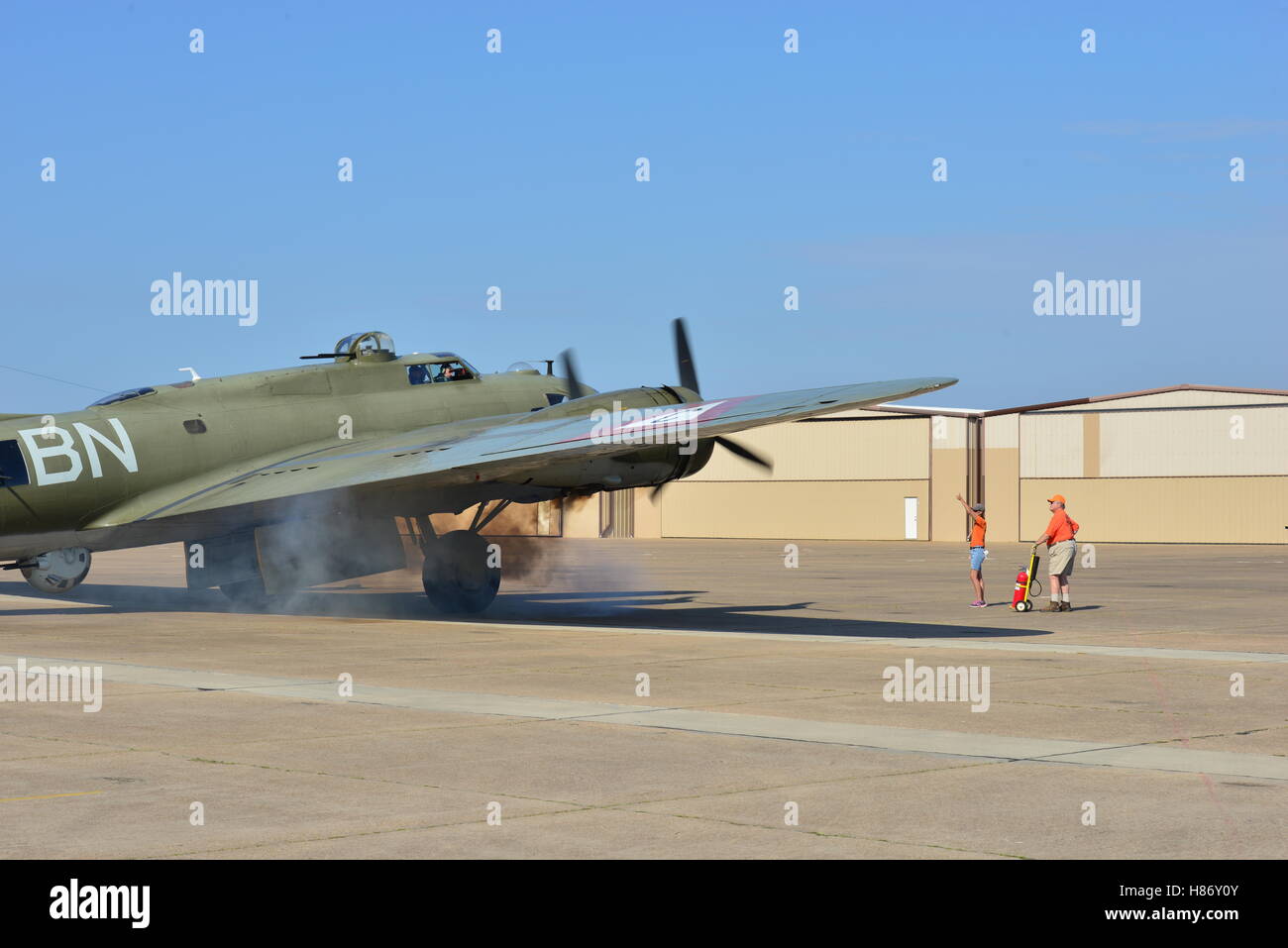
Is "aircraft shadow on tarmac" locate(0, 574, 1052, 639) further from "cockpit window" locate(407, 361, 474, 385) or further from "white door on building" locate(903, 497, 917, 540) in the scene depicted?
"white door on building" locate(903, 497, 917, 540)

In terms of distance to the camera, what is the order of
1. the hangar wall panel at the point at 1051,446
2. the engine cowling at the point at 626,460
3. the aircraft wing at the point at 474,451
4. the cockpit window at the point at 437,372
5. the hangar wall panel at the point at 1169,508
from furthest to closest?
the hangar wall panel at the point at 1051,446
the hangar wall panel at the point at 1169,508
the cockpit window at the point at 437,372
the engine cowling at the point at 626,460
the aircraft wing at the point at 474,451

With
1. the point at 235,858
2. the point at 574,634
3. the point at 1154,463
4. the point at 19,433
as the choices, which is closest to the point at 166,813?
the point at 235,858

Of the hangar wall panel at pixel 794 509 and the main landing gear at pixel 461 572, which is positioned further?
the hangar wall panel at pixel 794 509

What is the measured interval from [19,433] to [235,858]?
18.3m

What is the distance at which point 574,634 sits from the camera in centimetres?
2220

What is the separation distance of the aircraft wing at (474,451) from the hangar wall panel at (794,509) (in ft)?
186

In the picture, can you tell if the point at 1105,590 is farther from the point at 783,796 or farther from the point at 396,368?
the point at 783,796

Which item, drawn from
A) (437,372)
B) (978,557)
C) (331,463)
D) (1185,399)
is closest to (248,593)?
(331,463)

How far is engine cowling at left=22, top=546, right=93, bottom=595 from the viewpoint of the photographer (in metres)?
31.4

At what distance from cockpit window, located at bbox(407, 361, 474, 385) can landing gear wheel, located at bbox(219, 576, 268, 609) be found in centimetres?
527

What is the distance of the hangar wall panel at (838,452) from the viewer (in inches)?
3223

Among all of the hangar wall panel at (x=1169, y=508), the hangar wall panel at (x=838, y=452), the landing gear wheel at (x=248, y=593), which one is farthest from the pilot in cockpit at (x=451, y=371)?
the hangar wall panel at (x=1169, y=508)

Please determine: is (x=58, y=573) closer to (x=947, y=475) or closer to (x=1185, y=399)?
(x=947, y=475)

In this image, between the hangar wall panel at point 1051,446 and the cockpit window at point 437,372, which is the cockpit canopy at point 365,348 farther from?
the hangar wall panel at point 1051,446
